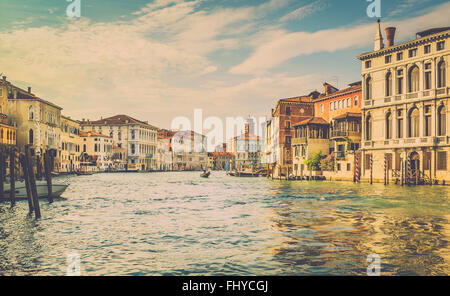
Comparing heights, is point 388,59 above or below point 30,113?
above

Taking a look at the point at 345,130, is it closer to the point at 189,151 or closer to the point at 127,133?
the point at 127,133

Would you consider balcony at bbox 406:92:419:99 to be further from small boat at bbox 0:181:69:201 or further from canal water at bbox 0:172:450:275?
small boat at bbox 0:181:69:201

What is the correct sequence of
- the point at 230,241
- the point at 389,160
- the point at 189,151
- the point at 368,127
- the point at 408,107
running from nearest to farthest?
the point at 230,241, the point at 408,107, the point at 389,160, the point at 368,127, the point at 189,151

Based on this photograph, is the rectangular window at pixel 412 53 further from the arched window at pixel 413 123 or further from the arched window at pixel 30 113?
the arched window at pixel 30 113

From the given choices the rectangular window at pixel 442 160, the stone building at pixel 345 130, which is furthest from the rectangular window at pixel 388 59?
the rectangular window at pixel 442 160

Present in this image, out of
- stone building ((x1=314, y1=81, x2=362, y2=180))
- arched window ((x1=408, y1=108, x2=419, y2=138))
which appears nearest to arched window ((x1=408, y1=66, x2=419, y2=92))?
arched window ((x1=408, y1=108, x2=419, y2=138))

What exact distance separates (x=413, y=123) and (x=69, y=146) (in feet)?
166

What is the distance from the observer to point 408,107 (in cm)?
3194

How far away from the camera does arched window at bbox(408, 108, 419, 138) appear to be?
31.5m

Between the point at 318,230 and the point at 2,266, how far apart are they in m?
7.02

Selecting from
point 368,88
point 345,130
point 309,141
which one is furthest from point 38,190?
point 309,141

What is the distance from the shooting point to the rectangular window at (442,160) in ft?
95.1

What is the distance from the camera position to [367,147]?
116ft
